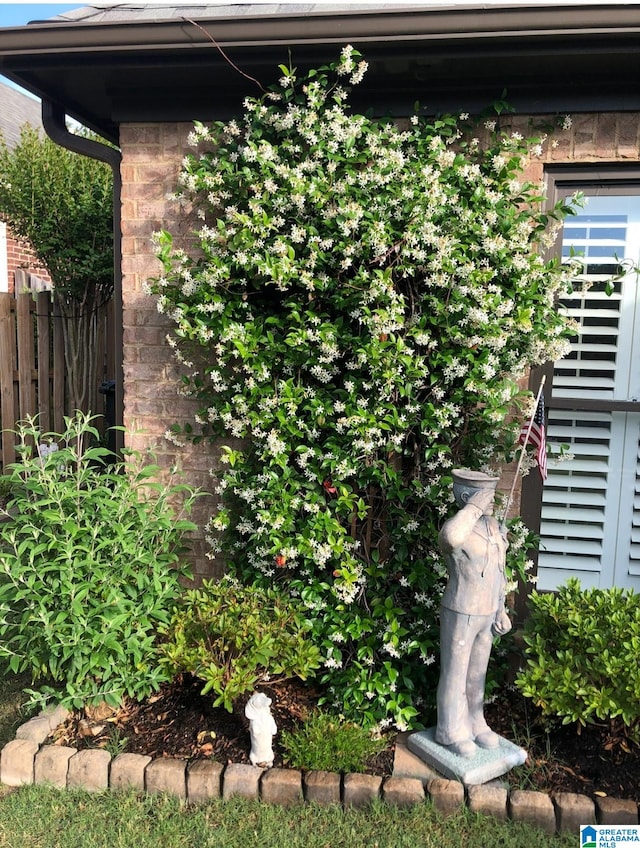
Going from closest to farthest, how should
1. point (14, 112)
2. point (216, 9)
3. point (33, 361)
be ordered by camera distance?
point (216, 9), point (33, 361), point (14, 112)

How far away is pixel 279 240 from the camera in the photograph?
3.12 m

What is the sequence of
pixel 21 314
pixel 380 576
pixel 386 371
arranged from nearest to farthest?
pixel 386 371 < pixel 380 576 < pixel 21 314

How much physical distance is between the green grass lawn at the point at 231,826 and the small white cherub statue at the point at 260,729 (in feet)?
0.62

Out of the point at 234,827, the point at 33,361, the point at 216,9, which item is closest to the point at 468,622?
the point at 234,827

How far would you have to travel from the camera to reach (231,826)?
2.54 meters

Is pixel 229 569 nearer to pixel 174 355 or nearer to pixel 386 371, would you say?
pixel 174 355

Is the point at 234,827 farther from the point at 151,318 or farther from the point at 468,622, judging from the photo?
the point at 151,318

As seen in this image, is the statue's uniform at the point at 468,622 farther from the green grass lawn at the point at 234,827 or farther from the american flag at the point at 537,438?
the american flag at the point at 537,438

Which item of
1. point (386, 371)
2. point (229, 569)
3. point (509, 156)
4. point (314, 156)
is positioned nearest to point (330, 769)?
point (229, 569)

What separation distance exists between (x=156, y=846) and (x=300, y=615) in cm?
116

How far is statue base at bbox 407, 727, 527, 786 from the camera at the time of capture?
2682 millimetres

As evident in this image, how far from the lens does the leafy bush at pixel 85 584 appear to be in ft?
9.31

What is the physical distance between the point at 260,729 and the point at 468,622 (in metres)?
0.99

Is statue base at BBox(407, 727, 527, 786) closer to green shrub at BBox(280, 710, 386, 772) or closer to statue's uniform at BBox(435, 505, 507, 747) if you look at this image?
statue's uniform at BBox(435, 505, 507, 747)
